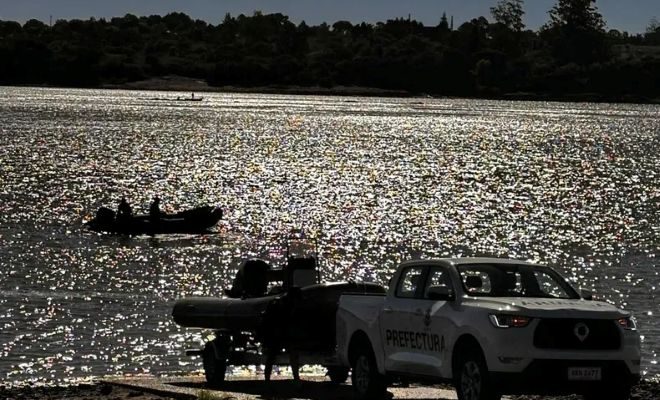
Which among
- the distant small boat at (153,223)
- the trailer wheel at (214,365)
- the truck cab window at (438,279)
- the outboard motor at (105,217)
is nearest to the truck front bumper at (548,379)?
the truck cab window at (438,279)

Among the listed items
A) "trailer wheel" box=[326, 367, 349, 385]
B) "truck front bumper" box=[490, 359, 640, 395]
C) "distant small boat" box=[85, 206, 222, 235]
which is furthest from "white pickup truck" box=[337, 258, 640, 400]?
"distant small boat" box=[85, 206, 222, 235]

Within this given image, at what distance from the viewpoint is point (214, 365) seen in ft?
77.6

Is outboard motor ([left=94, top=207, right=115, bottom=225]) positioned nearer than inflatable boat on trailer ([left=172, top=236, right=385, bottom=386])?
A: No

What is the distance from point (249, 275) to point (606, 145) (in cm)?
17182

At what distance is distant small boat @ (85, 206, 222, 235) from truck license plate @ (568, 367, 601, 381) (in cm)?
5470

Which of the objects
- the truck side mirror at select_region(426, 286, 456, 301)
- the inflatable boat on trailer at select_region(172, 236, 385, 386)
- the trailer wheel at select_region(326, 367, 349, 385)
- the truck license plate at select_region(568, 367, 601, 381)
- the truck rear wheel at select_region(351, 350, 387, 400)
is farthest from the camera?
the trailer wheel at select_region(326, 367, 349, 385)

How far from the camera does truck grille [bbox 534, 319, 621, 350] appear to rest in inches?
693

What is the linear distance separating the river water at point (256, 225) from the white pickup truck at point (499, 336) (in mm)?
12047

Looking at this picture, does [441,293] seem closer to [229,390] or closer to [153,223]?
[229,390]

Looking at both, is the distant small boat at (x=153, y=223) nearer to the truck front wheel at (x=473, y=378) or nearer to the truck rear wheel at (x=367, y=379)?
the truck rear wheel at (x=367, y=379)

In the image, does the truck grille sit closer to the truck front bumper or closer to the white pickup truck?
the white pickup truck

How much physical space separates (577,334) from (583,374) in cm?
47

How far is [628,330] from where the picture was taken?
18016mm

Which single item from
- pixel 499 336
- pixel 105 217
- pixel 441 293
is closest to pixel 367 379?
pixel 441 293
